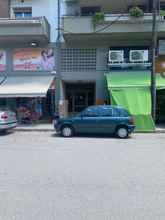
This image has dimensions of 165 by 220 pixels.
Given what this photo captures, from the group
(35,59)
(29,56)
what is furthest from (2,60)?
(35,59)

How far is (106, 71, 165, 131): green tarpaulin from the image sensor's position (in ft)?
60.3

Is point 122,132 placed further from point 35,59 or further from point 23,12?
point 23,12

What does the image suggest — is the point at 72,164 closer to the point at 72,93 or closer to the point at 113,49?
the point at 113,49

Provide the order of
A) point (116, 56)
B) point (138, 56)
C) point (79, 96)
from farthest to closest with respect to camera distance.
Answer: point (79, 96), point (116, 56), point (138, 56)

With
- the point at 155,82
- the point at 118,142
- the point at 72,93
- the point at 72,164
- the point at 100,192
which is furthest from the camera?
the point at 72,93

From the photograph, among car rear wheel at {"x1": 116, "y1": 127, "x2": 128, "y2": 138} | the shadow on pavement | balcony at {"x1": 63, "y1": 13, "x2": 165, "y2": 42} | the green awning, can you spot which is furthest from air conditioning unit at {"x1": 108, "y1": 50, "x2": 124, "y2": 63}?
the shadow on pavement

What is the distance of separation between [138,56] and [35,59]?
6999 mm

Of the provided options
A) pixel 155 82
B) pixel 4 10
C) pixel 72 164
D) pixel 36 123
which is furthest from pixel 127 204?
pixel 4 10

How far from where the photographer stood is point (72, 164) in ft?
29.5

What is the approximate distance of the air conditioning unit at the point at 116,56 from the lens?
21672mm

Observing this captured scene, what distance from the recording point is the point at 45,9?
23.0 m

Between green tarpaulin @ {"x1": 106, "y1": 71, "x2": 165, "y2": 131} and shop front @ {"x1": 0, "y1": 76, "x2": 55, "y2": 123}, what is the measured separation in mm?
4182

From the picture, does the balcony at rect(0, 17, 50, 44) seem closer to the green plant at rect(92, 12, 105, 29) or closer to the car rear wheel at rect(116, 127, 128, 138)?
the green plant at rect(92, 12, 105, 29)

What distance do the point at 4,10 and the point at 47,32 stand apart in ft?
12.2
